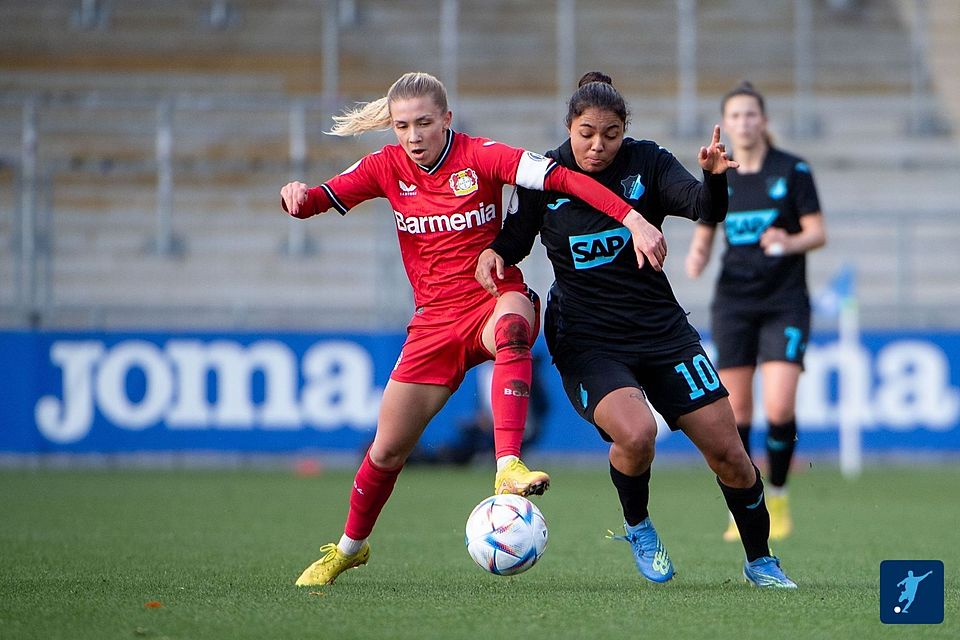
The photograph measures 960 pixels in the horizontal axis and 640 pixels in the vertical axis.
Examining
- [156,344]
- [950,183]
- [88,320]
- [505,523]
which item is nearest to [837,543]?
[505,523]

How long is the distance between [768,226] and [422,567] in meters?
2.87

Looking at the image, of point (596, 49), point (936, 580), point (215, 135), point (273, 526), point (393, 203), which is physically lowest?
point (273, 526)

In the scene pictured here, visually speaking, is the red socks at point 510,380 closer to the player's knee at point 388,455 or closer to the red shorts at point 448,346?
the red shorts at point 448,346

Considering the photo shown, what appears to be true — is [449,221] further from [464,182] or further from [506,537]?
[506,537]

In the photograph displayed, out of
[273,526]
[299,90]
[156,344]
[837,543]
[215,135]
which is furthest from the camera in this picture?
[299,90]

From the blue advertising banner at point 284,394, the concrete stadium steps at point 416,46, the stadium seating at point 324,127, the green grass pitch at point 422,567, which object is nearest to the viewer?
the green grass pitch at point 422,567

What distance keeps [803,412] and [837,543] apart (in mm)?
6686

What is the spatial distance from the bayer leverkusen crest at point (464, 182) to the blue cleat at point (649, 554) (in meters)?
1.46

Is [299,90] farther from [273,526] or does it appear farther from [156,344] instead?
[273,526]

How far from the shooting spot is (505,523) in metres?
5.03

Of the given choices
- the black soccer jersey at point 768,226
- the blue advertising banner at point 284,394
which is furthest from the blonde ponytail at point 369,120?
the blue advertising banner at point 284,394

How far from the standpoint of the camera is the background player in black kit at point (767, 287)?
771 cm

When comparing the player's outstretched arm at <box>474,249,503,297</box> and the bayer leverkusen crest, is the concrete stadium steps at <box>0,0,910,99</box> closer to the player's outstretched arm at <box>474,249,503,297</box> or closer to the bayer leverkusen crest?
the bayer leverkusen crest

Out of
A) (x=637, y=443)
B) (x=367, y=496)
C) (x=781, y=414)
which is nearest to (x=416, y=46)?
(x=781, y=414)
